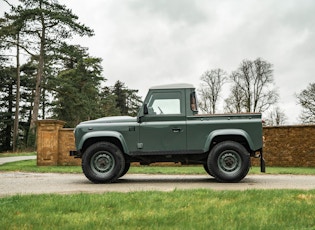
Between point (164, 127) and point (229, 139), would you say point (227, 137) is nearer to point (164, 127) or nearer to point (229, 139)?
point (229, 139)

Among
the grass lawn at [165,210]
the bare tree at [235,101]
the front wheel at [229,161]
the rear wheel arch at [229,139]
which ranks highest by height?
the bare tree at [235,101]

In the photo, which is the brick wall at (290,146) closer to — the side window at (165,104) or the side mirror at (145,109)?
the side window at (165,104)

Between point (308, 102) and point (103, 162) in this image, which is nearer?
point (103, 162)

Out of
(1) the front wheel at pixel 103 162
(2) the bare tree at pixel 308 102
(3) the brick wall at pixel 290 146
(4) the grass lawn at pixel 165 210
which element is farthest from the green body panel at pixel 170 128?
(2) the bare tree at pixel 308 102

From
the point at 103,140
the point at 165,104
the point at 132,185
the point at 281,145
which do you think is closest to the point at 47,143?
the point at 103,140

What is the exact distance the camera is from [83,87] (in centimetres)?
4538

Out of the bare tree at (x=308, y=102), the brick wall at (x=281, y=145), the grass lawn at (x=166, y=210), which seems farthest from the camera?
the bare tree at (x=308, y=102)

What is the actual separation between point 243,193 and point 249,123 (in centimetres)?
289

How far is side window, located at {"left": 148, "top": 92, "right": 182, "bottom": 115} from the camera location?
926cm

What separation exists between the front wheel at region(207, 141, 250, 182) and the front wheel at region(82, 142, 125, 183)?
2119mm

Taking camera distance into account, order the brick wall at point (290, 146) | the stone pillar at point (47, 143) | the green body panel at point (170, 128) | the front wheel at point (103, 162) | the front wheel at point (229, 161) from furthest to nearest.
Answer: the brick wall at point (290, 146), the stone pillar at point (47, 143), the front wheel at point (103, 162), the green body panel at point (170, 128), the front wheel at point (229, 161)

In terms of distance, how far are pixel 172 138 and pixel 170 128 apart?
0.78 feet

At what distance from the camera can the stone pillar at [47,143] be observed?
17.0 meters

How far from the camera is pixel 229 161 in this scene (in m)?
8.97
